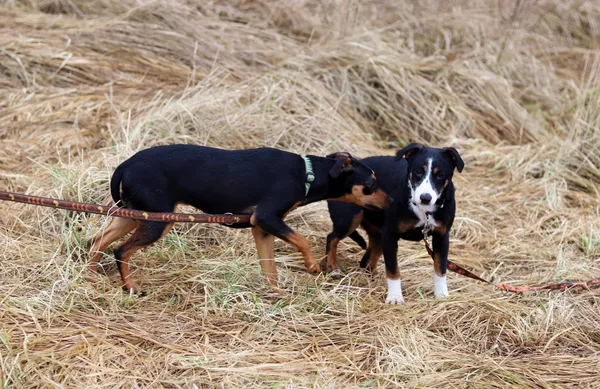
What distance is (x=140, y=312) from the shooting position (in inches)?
174

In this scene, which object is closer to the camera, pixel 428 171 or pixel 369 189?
pixel 428 171

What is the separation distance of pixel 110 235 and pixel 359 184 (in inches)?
62.1

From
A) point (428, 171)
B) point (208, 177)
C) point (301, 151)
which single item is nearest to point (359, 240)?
point (428, 171)

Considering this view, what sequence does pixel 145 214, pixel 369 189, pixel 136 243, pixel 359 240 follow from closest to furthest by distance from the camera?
pixel 145 214, pixel 136 243, pixel 369 189, pixel 359 240

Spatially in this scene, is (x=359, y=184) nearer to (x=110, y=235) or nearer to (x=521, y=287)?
(x=521, y=287)

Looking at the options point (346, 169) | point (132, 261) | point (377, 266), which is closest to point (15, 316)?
point (132, 261)

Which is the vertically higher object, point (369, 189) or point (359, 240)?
point (369, 189)

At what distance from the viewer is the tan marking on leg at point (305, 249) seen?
4.70m

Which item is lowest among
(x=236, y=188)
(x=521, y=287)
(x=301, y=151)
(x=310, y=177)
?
(x=301, y=151)

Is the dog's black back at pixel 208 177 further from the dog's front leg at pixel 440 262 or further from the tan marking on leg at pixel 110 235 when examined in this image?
the dog's front leg at pixel 440 262

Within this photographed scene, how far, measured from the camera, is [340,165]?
188 inches

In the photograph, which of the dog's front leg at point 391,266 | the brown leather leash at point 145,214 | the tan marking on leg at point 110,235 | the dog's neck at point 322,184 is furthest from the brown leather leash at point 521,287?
the tan marking on leg at point 110,235

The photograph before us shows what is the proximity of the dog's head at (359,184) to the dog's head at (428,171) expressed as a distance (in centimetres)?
24

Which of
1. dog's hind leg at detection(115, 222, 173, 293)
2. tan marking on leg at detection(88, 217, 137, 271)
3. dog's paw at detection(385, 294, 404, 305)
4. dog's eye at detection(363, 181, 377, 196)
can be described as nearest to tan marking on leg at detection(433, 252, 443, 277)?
dog's paw at detection(385, 294, 404, 305)
